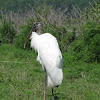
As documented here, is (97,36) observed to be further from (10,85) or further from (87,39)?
(10,85)

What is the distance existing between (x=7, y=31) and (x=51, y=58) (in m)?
14.8

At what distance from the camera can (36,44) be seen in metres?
6.28

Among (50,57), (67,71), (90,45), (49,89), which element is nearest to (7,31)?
(90,45)

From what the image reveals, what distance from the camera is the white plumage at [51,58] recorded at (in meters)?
5.41

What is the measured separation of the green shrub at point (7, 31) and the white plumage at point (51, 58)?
1390cm

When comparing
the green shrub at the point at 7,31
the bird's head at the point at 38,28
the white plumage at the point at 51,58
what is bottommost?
the white plumage at the point at 51,58

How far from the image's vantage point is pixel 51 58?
219 inches

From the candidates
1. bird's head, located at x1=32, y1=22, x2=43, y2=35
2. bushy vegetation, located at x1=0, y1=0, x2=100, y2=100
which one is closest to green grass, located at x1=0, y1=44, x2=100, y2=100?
bushy vegetation, located at x1=0, y1=0, x2=100, y2=100

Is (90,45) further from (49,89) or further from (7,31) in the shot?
(7,31)

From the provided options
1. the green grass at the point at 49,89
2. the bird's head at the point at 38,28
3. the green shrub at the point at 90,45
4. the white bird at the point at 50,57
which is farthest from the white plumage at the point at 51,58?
the green shrub at the point at 90,45

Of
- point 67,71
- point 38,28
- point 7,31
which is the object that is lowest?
point 67,71

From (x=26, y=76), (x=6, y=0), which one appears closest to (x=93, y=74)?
(x=26, y=76)

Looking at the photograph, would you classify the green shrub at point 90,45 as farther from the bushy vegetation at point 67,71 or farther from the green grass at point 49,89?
the green grass at point 49,89

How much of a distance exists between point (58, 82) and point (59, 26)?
33.3ft
